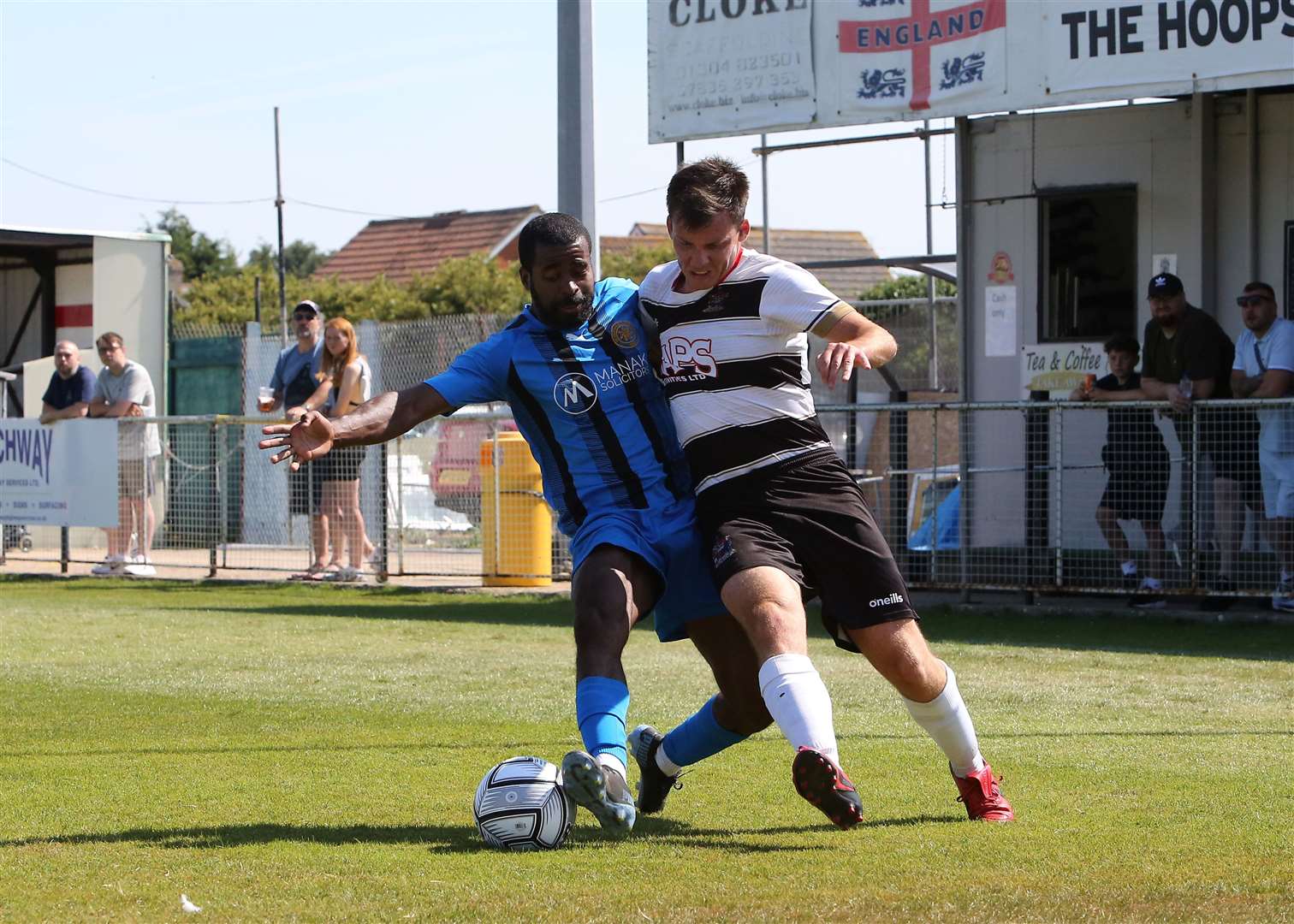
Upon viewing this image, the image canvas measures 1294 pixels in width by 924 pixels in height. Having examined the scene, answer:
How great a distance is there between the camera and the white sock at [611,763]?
498 centimetres

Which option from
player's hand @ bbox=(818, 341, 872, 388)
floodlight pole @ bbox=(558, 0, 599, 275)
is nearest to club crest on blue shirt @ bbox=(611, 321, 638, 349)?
player's hand @ bbox=(818, 341, 872, 388)

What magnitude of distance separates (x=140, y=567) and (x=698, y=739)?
1228 cm

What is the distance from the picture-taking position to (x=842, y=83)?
1402cm

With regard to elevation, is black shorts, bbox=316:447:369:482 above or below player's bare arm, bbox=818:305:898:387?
below

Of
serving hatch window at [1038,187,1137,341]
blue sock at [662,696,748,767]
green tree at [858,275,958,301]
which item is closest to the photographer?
blue sock at [662,696,748,767]

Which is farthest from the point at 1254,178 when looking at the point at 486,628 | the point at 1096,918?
the point at 1096,918

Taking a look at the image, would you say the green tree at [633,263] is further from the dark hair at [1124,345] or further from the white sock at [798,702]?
the white sock at [798,702]

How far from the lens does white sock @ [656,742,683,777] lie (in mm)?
5734

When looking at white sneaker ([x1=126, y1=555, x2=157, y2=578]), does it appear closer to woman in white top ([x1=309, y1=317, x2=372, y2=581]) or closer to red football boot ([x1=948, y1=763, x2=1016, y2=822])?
woman in white top ([x1=309, y1=317, x2=372, y2=581])

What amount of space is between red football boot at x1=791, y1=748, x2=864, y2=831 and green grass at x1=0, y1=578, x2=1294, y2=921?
18 centimetres

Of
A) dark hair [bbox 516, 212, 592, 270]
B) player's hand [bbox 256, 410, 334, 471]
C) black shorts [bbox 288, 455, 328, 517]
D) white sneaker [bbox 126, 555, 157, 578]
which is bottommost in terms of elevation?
white sneaker [bbox 126, 555, 157, 578]

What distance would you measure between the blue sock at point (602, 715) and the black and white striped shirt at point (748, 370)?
679mm

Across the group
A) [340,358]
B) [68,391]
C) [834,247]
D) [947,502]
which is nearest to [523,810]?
[947,502]

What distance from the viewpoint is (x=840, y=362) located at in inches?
193
